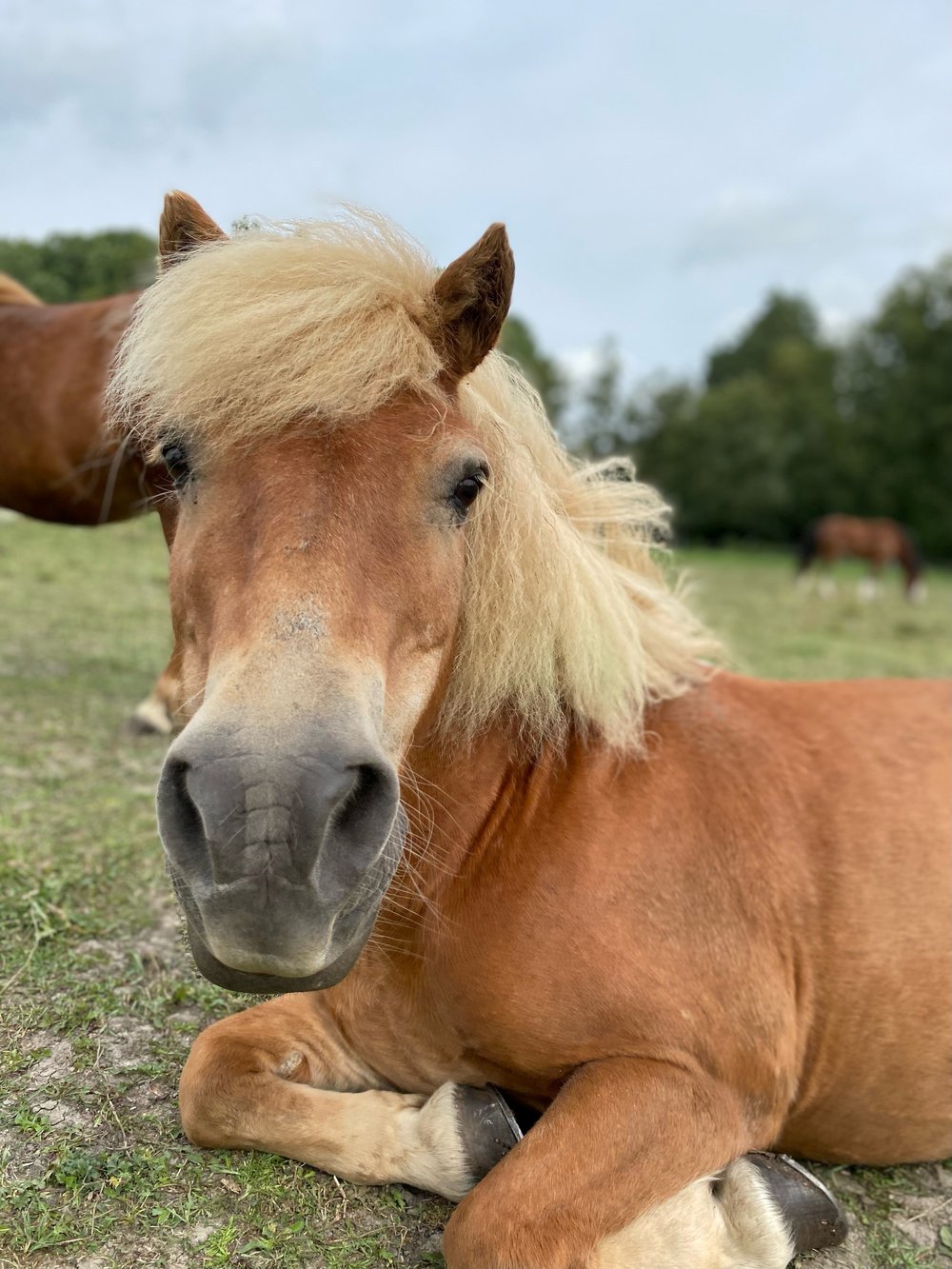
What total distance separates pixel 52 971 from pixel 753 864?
1.94 metres

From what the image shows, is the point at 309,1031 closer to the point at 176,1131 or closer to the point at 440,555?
the point at 176,1131

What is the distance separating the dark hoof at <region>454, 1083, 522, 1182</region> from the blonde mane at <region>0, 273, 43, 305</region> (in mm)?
5088

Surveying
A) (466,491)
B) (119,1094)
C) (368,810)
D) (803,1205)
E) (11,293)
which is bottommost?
(803,1205)

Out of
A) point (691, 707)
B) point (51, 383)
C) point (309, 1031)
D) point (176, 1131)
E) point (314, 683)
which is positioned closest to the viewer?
point (314, 683)

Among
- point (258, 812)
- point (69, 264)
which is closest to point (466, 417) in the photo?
point (258, 812)

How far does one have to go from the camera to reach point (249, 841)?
144cm

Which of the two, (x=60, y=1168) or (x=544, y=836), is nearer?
(x=60, y=1168)

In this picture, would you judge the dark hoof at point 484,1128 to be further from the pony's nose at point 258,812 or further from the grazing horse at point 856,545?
the grazing horse at point 856,545

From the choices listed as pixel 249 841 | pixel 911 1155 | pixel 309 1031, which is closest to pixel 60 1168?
pixel 309 1031

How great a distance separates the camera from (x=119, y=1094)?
2.21 meters

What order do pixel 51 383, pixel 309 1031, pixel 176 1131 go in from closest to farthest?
pixel 176 1131
pixel 309 1031
pixel 51 383

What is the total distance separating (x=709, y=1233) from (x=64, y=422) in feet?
14.4

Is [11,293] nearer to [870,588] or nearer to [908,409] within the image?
[870,588]

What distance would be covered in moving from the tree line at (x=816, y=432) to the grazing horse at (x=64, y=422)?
110ft
